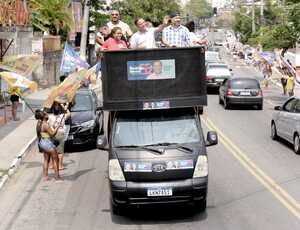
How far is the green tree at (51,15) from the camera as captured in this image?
140ft

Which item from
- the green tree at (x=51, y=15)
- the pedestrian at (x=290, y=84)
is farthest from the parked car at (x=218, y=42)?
the pedestrian at (x=290, y=84)

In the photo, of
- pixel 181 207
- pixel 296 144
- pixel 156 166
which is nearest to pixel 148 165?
pixel 156 166

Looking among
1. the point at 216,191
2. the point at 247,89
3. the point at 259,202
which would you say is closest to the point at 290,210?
the point at 259,202

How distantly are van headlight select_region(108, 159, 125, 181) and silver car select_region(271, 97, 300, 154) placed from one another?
8164mm

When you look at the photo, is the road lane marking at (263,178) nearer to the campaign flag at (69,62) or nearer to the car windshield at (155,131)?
the car windshield at (155,131)

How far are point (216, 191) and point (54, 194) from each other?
3361 millimetres

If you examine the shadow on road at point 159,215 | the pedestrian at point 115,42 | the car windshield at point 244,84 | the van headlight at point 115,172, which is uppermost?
the pedestrian at point 115,42

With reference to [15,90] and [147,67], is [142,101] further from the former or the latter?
[15,90]

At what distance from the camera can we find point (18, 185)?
1427 cm

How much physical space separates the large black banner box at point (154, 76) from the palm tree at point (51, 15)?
3092 centimetres

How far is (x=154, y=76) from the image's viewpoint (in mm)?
11562

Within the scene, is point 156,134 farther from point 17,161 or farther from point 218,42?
point 218,42

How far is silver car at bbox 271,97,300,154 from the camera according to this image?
17.6 m

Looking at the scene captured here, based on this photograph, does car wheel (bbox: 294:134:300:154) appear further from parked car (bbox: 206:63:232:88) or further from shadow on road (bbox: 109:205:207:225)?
parked car (bbox: 206:63:232:88)
